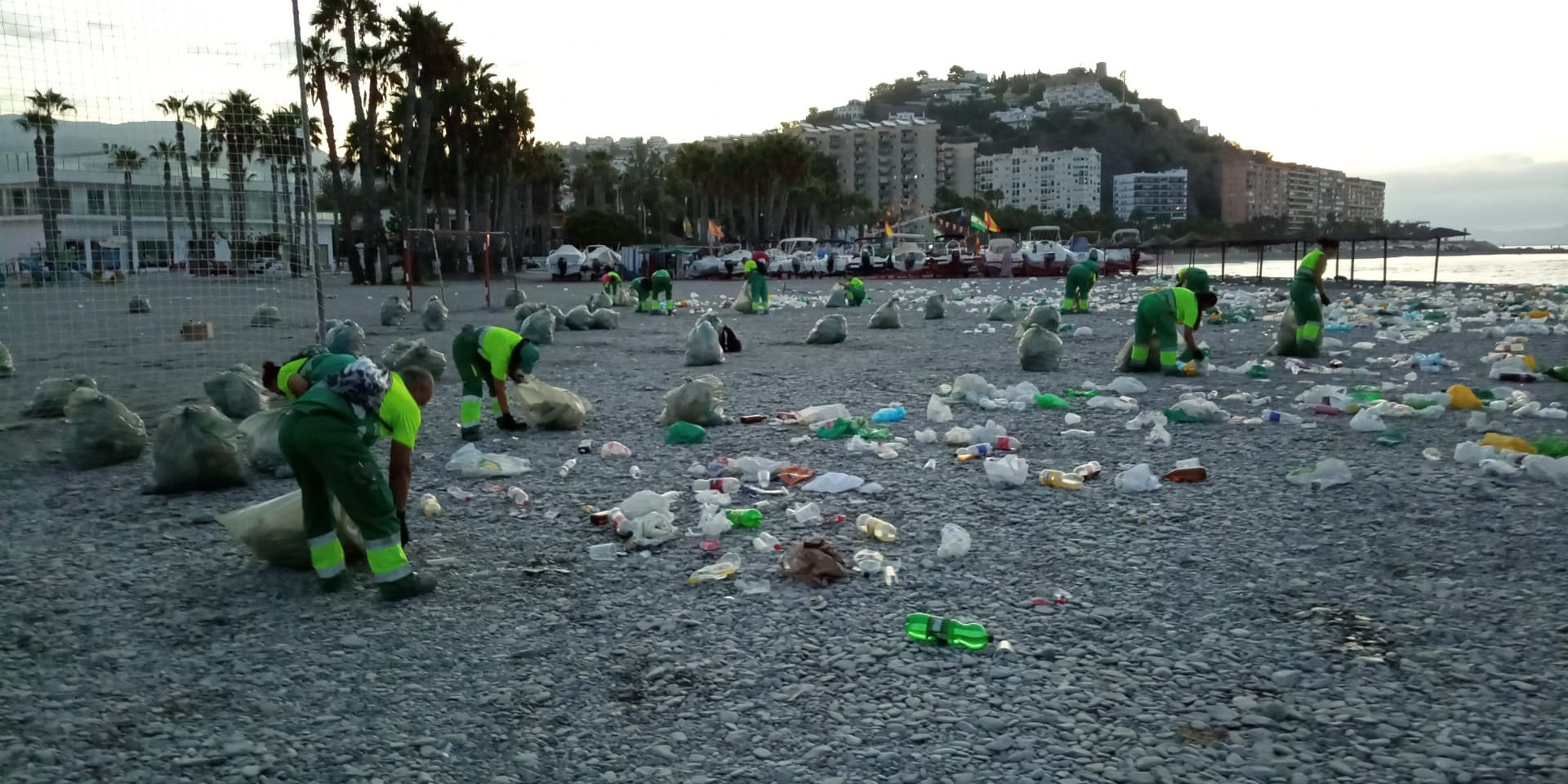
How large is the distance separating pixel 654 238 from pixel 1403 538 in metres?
67.4

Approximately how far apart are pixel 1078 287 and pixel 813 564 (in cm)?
1612

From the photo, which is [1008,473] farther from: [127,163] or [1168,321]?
[127,163]

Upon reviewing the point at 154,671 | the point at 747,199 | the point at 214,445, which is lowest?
the point at 154,671

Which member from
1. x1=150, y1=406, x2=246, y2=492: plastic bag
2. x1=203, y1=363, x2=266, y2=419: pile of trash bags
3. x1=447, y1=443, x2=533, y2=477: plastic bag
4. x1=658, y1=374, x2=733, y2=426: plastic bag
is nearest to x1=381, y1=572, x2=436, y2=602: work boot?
x1=447, y1=443, x2=533, y2=477: plastic bag

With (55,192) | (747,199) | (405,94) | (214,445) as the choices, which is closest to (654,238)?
(747,199)

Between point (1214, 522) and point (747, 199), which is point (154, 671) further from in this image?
point (747, 199)

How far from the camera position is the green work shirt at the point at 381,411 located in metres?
4.14

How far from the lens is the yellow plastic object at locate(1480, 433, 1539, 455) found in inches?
239

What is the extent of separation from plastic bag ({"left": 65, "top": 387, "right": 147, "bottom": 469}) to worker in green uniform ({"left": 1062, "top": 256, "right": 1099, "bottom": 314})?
15628 millimetres

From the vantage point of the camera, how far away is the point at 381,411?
4.32m

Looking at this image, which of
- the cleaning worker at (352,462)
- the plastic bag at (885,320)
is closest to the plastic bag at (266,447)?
the cleaning worker at (352,462)

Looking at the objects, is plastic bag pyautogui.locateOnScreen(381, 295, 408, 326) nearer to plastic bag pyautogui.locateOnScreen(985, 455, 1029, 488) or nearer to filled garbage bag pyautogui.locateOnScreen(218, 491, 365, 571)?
filled garbage bag pyautogui.locateOnScreen(218, 491, 365, 571)

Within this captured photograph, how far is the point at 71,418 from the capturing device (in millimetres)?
6809

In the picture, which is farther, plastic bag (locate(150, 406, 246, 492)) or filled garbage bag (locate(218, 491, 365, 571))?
plastic bag (locate(150, 406, 246, 492))
